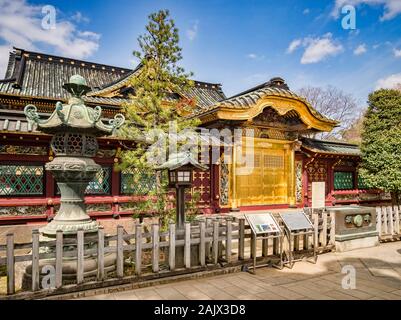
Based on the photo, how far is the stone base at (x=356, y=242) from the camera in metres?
7.49

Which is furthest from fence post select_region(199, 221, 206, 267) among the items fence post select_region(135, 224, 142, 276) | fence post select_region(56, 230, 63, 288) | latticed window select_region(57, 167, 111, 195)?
latticed window select_region(57, 167, 111, 195)

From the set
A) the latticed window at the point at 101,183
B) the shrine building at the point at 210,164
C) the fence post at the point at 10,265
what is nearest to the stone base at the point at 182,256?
the shrine building at the point at 210,164

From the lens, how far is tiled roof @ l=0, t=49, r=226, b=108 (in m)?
12.9

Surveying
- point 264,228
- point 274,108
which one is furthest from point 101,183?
point 274,108

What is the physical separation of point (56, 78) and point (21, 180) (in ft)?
30.2

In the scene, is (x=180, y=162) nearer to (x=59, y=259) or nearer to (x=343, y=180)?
(x=59, y=259)

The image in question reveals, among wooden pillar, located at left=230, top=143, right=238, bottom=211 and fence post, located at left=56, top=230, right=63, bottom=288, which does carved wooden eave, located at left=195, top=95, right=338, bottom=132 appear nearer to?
wooden pillar, located at left=230, top=143, right=238, bottom=211

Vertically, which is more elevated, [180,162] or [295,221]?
[180,162]

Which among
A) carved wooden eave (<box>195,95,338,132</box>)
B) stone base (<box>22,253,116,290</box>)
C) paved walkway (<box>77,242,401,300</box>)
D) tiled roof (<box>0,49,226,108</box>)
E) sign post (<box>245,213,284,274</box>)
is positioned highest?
tiled roof (<box>0,49,226,108</box>)

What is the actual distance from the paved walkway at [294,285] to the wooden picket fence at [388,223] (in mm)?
2452

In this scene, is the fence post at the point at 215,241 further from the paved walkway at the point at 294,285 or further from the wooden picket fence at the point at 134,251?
the paved walkway at the point at 294,285

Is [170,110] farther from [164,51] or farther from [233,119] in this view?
[233,119]

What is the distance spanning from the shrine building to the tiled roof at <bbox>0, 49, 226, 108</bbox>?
60mm

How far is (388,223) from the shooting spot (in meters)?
9.03
